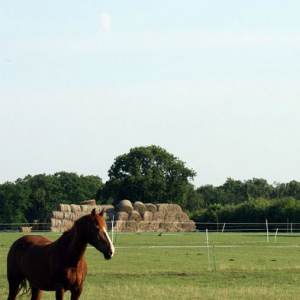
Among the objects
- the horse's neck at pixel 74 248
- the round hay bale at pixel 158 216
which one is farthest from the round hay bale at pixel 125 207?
the horse's neck at pixel 74 248

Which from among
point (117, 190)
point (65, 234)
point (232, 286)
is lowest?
point (232, 286)

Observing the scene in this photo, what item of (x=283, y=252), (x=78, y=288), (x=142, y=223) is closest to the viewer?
(x=78, y=288)

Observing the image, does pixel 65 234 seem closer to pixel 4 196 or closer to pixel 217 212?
pixel 217 212

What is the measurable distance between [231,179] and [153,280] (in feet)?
393

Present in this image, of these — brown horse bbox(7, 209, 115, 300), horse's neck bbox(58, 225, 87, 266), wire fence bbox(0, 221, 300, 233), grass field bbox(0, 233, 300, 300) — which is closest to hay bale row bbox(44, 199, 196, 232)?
wire fence bbox(0, 221, 300, 233)

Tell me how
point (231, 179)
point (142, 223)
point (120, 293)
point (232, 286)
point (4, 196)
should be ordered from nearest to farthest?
point (120, 293)
point (232, 286)
point (142, 223)
point (4, 196)
point (231, 179)

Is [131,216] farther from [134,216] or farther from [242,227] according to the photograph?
[242,227]

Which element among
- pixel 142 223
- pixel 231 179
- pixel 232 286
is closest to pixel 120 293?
pixel 232 286

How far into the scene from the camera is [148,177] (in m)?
88.1

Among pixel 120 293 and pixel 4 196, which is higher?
pixel 4 196

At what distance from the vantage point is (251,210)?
250 ft

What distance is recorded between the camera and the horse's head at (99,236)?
30.4 ft

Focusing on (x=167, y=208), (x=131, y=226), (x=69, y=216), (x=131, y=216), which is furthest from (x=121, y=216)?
(x=167, y=208)

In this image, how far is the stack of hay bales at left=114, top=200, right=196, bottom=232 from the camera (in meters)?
68.0
